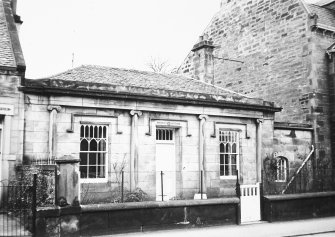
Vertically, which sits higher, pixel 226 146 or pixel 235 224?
pixel 226 146

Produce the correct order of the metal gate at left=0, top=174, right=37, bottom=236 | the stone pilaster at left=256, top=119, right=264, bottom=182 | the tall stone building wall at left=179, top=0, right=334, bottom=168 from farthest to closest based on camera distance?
the tall stone building wall at left=179, top=0, right=334, bottom=168, the stone pilaster at left=256, top=119, right=264, bottom=182, the metal gate at left=0, top=174, right=37, bottom=236

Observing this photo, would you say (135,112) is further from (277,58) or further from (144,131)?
(277,58)

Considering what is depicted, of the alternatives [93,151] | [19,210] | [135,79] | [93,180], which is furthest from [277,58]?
[19,210]

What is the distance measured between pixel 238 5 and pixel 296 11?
4446mm

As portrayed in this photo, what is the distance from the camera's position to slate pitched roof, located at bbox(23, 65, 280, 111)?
13867 mm

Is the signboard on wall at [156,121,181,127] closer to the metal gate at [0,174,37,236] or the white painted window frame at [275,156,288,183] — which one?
the white painted window frame at [275,156,288,183]

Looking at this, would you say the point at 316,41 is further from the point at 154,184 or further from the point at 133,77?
the point at 154,184

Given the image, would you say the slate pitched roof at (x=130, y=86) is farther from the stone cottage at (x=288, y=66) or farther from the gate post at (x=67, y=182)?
the gate post at (x=67, y=182)

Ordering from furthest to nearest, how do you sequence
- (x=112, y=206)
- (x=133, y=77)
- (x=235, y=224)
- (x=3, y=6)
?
(x=133, y=77) < (x=3, y=6) < (x=235, y=224) < (x=112, y=206)

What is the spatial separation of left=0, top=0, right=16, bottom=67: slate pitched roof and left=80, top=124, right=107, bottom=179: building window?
3.12m

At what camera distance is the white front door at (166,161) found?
15898 millimetres

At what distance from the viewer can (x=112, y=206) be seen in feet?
34.9

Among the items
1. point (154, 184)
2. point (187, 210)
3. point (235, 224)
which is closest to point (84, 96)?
point (154, 184)

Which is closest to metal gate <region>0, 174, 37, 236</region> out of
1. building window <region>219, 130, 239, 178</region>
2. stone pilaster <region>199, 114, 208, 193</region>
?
stone pilaster <region>199, 114, 208, 193</region>
